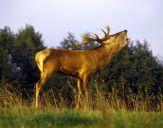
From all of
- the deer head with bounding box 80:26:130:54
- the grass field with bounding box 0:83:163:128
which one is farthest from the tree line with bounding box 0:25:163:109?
the grass field with bounding box 0:83:163:128

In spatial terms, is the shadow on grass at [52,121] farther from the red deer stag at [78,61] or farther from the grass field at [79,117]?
the red deer stag at [78,61]

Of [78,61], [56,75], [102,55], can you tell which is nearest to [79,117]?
[78,61]

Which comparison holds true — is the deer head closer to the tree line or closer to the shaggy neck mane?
the shaggy neck mane

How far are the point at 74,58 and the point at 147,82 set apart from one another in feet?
85.0

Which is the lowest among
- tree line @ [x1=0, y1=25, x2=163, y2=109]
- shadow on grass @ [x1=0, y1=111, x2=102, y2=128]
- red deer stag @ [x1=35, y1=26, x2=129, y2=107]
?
shadow on grass @ [x1=0, y1=111, x2=102, y2=128]

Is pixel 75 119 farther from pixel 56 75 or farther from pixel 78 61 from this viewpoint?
pixel 56 75

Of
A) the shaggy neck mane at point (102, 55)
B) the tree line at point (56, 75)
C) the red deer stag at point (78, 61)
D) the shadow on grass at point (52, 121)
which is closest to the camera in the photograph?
the shadow on grass at point (52, 121)

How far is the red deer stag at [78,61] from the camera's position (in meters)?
15.9

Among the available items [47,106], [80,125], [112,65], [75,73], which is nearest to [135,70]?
[112,65]

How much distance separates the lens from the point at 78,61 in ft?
54.2

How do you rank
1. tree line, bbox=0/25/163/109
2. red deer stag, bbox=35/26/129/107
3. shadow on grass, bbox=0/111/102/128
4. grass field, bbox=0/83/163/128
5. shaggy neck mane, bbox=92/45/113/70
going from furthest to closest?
tree line, bbox=0/25/163/109, shaggy neck mane, bbox=92/45/113/70, red deer stag, bbox=35/26/129/107, grass field, bbox=0/83/163/128, shadow on grass, bbox=0/111/102/128

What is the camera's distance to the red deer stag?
52.1 ft

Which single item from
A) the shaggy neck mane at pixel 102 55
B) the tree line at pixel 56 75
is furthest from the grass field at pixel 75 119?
the tree line at pixel 56 75

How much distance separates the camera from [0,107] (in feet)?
40.7
